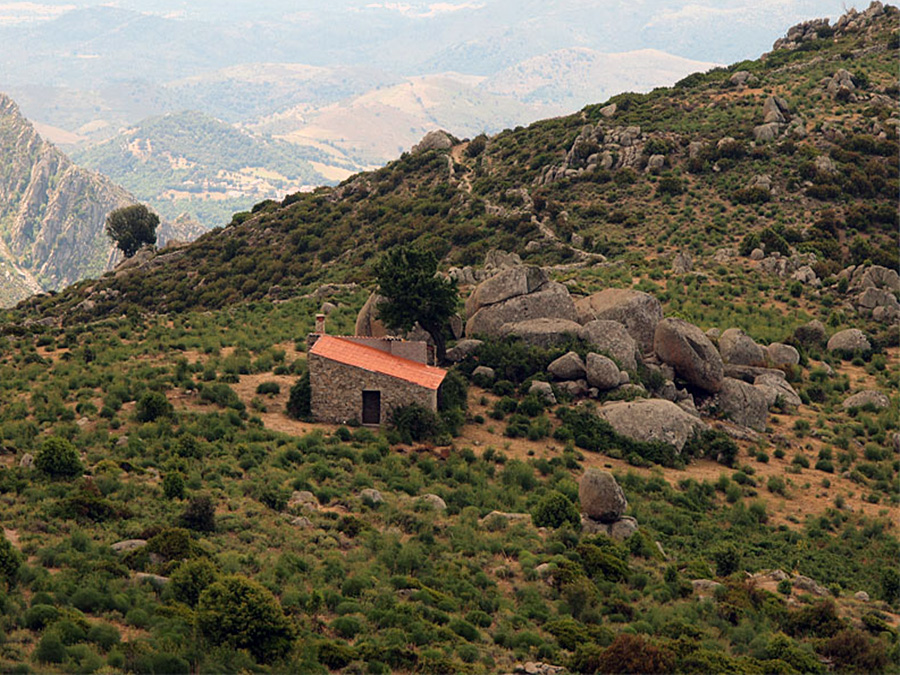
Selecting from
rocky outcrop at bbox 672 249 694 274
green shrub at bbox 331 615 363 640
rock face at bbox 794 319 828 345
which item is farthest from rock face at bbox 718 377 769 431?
green shrub at bbox 331 615 363 640

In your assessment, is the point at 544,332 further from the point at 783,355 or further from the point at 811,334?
the point at 811,334

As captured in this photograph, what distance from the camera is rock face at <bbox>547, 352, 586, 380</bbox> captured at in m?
49.2

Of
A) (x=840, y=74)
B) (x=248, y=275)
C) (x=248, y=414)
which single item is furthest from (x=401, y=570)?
(x=840, y=74)

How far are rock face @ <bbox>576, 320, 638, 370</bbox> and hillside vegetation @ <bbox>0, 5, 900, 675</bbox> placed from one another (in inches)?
52.4

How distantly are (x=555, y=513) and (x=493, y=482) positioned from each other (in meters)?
5.38

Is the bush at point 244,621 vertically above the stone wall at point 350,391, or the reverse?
the stone wall at point 350,391

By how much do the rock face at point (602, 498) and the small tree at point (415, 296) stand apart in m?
17.9

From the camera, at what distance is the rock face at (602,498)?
3459 cm

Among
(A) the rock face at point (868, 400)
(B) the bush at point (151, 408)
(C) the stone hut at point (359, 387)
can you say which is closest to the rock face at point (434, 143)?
(A) the rock face at point (868, 400)

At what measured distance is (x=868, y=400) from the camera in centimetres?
5300

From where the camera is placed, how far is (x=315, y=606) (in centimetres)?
2481

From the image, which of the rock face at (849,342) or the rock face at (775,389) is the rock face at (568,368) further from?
the rock face at (849,342)

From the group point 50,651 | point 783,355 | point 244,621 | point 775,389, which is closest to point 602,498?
point 244,621

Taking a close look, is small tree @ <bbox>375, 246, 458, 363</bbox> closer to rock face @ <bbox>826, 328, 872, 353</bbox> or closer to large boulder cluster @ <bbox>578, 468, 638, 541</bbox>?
large boulder cluster @ <bbox>578, 468, 638, 541</bbox>
